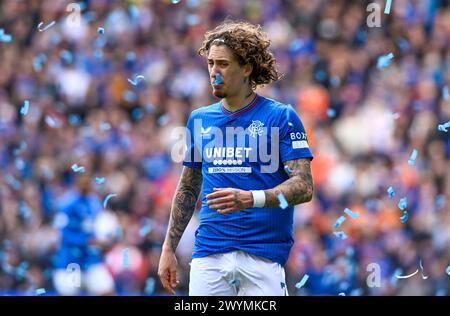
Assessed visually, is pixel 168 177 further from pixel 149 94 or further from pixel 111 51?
pixel 111 51

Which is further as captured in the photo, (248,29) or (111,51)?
(111,51)

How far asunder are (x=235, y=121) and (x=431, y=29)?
20.4 feet

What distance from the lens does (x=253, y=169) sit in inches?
207

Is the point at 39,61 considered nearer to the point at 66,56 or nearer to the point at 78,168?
the point at 66,56

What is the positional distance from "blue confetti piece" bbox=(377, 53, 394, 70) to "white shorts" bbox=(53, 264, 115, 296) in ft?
11.9

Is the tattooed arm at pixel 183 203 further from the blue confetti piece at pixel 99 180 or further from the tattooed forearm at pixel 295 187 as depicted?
the blue confetti piece at pixel 99 180

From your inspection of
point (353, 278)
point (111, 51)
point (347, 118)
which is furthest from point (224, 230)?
point (111, 51)

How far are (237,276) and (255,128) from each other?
785mm

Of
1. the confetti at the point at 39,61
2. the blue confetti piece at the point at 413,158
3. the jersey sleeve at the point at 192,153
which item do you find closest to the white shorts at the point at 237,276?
the jersey sleeve at the point at 192,153

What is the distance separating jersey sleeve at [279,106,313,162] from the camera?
5.21 meters

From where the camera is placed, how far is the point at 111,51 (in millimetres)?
10648

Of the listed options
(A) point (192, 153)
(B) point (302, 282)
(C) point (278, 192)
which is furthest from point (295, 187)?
(B) point (302, 282)

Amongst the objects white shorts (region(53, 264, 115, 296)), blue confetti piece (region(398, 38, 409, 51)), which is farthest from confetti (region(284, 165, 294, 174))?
blue confetti piece (region(398, 38, 409, 51))

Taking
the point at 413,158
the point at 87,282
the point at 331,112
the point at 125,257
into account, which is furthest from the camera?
the point at 331,112
